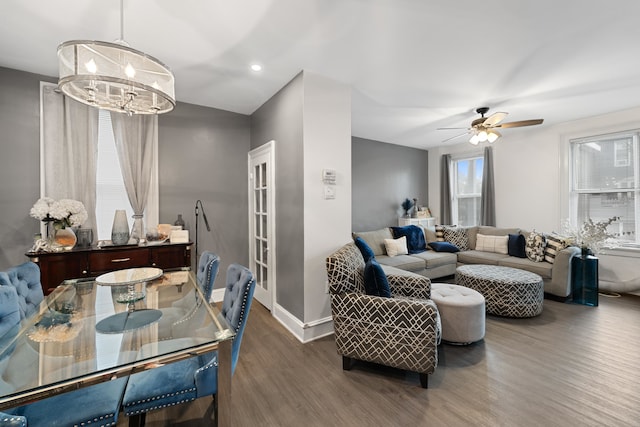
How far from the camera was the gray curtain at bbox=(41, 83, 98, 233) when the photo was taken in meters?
2.83

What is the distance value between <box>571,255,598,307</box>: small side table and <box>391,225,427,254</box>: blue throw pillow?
2.03 meters

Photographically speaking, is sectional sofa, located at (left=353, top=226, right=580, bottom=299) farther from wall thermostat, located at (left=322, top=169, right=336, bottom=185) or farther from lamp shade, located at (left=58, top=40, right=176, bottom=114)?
lamp shade, located at (left=58, top=40, right=176, bottom=114)

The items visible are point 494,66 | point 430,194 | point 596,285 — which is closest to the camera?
point 494,66

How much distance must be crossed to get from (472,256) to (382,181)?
2223 mm

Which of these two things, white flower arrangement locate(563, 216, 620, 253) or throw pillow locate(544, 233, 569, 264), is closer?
white flower arrangement locate(563, 216, 620, 253)

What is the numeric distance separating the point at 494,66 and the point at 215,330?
3.35m

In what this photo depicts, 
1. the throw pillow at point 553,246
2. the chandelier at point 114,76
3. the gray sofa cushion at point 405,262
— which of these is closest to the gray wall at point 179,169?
the chandelier at point 114,76

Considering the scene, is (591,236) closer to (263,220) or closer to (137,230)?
(263,220)

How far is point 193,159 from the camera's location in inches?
145

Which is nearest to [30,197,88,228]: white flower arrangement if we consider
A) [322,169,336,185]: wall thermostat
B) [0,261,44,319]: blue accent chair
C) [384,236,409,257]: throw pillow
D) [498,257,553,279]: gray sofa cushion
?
[0,261,44,319]: blue accent chair

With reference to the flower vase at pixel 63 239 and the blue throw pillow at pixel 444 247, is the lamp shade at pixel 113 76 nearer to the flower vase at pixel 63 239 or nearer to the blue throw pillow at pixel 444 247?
the flower vase at pixel 63 239

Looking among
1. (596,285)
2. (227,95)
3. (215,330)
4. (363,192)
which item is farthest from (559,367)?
(227,95)

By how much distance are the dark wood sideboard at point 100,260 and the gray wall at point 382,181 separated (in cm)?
328

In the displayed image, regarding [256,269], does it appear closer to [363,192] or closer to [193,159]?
[193,159]
